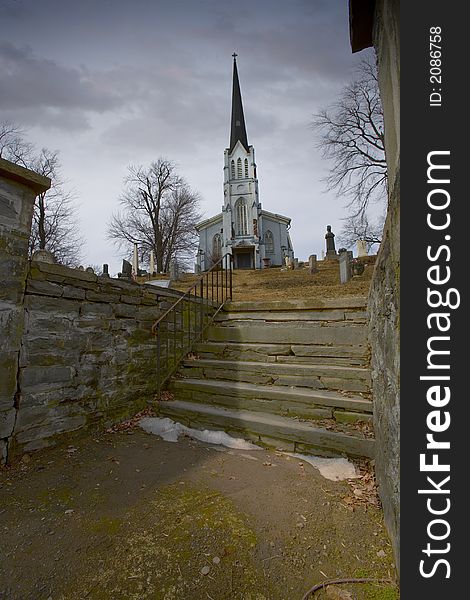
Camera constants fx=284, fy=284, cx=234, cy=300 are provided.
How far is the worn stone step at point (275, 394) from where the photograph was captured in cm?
269

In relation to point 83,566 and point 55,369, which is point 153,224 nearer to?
point 55,369

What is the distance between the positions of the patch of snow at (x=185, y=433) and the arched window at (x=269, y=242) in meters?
26.3

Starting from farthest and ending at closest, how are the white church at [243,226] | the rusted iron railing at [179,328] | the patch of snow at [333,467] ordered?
1. the white church at [243,226]
2. the rusted iron railing at [179,328]
3. the patch of snow at [333,467]

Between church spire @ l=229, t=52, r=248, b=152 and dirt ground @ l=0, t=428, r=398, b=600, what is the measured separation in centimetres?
3381

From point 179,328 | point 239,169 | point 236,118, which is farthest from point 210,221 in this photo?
point 179,328

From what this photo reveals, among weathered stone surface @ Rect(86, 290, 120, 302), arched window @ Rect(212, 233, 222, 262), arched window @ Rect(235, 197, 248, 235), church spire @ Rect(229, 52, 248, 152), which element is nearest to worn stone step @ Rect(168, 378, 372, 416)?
weathered stone surface @ Rect(86, 290, 120, 302)

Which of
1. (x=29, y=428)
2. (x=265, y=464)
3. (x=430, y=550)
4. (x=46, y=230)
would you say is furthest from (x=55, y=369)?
(x=46, y=230)

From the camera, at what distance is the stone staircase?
8.64 ft

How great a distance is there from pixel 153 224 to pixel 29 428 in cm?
2227

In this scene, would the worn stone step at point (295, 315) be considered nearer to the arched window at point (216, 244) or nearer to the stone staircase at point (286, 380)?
the stone staircase at point (286, 380)

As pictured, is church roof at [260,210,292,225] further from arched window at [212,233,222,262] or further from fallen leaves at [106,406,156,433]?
fallen leaves at [106,406,156,433]

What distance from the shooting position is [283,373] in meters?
3.44

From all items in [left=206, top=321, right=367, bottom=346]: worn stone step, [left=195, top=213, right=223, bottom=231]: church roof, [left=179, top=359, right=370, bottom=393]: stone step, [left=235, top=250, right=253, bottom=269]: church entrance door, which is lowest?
[left=179, top=359, right=370, bottom=393]: stone step

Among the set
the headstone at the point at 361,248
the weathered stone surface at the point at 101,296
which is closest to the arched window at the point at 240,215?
the headstone at the point at 361,248
